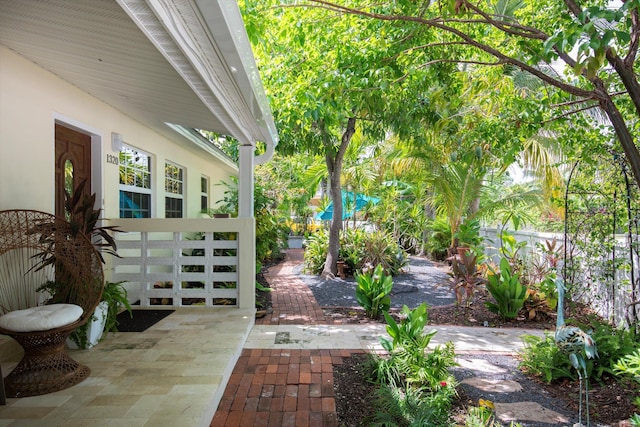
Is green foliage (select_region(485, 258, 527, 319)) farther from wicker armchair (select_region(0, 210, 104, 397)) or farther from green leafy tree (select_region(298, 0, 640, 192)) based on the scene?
wicker armchair (select_region(0, 210, 104, 397))

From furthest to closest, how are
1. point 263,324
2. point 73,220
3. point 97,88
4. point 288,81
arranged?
1. point 288,81
2. point 263,324
3. point 97,88
4. point 73,220

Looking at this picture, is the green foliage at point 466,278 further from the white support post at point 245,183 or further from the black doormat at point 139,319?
the black doormat at point 139,319

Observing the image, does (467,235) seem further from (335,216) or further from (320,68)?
(320,68)

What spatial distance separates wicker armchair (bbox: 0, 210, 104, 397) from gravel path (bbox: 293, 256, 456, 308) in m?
3.95

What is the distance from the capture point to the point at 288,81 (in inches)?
261

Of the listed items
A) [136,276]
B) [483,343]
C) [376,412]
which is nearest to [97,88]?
[136,276]

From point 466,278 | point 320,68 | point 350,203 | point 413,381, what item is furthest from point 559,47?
point 350,203

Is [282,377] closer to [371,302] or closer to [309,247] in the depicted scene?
[371,302]

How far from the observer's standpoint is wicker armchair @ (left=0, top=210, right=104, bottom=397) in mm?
2822

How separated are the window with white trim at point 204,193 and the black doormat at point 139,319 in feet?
19.1

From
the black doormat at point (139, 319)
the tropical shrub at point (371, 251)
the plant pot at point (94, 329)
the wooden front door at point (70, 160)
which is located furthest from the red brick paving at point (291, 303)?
the wooden front door at point (70, 160)

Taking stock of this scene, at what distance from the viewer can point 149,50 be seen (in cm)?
283

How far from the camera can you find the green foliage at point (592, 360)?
3.52 metres

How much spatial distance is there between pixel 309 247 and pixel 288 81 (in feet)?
15.9
